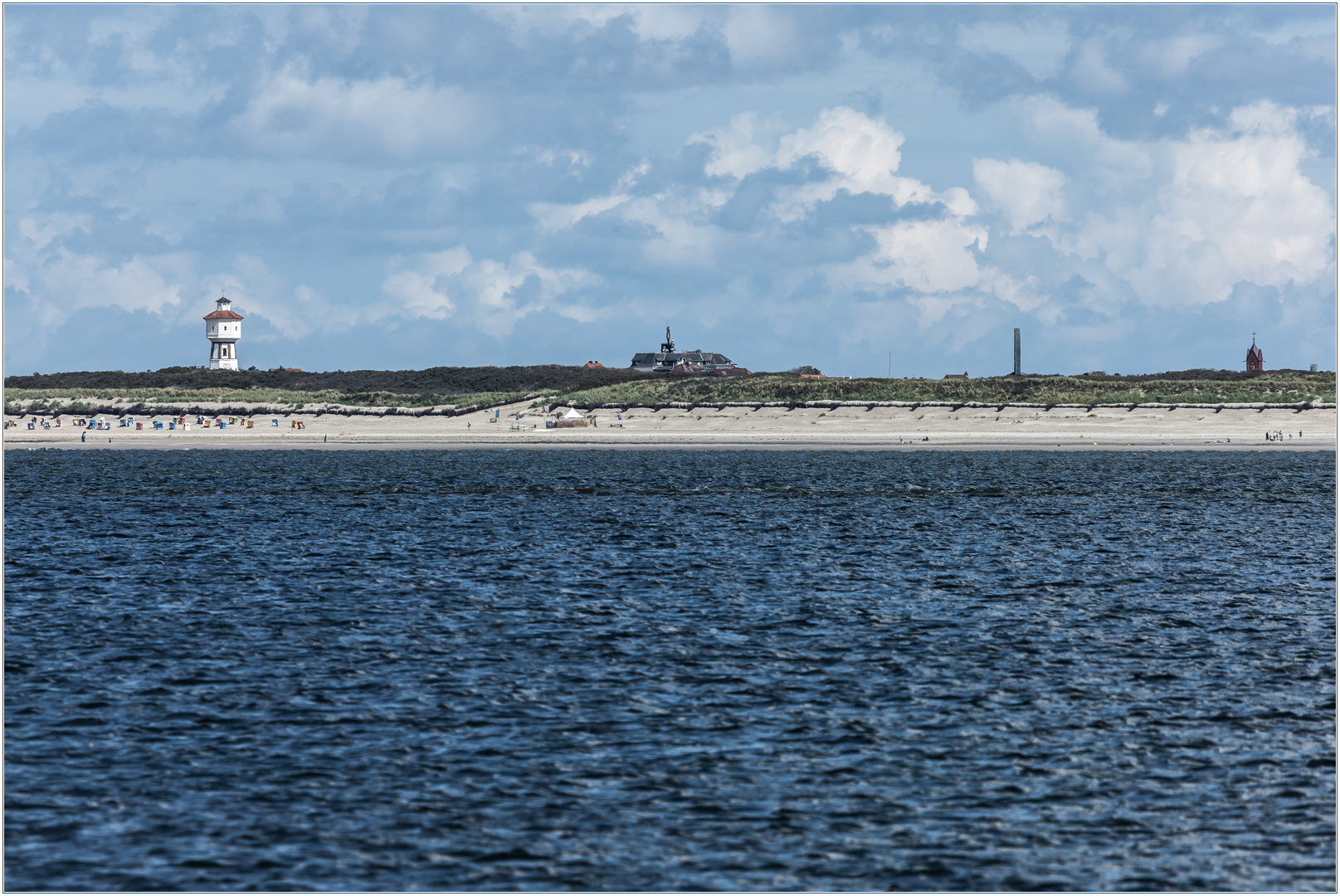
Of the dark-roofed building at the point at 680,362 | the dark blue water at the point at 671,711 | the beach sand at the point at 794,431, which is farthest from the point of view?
the dark-roofed building at the point at 680,362

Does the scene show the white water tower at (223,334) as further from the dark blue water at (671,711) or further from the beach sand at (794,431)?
the dark blue water at (671,711)

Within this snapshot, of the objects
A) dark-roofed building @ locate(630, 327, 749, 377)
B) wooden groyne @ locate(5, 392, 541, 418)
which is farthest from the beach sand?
dark-roofed building @ locate(630, 327, 749, 377)

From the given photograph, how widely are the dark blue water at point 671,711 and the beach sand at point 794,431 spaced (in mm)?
60493

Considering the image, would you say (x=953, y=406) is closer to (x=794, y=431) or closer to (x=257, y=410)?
(x=794, y=431)

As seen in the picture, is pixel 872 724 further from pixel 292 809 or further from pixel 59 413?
pixel 59 413

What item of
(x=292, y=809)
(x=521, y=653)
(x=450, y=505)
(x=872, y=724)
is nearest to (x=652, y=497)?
(x=450, y=505)

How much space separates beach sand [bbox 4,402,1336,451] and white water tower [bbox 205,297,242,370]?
195 ft

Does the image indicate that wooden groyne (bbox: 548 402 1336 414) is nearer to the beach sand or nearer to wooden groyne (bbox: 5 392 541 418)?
the beach sand

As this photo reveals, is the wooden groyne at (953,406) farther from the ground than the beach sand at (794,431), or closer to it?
farther from the ground

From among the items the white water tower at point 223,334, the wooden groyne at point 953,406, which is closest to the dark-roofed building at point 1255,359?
the wooden groyne at point 953,406

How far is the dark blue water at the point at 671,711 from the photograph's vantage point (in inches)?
610

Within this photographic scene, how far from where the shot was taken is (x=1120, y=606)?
3331 centimetres

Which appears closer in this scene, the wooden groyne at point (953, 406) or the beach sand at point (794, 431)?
the beach sand at point (794, 431)

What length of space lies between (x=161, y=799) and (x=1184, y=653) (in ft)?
64.4
